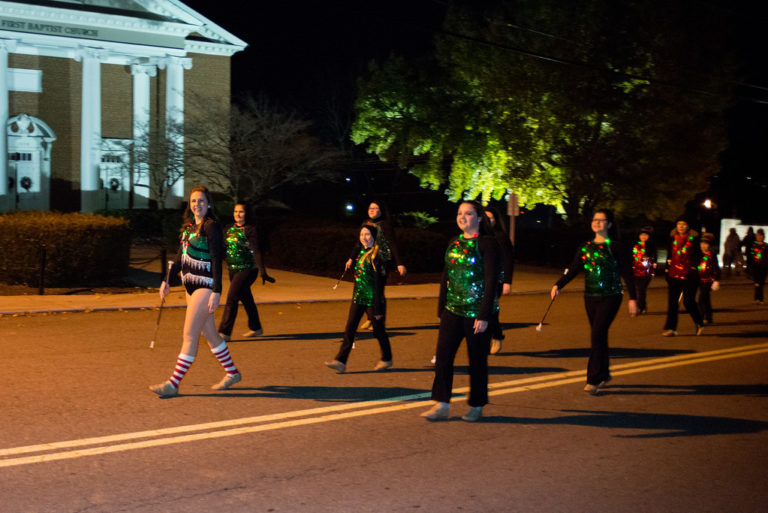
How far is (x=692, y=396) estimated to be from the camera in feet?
26.7

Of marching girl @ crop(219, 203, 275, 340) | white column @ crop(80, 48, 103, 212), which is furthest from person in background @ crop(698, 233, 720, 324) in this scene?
white column @ crop(80, 48, 103, 212)

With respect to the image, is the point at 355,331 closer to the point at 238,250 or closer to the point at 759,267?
the point at 238,250

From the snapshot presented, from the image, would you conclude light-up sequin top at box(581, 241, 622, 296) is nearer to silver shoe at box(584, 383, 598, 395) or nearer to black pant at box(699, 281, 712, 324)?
silver shoe at box(584, 383, 598, 395)

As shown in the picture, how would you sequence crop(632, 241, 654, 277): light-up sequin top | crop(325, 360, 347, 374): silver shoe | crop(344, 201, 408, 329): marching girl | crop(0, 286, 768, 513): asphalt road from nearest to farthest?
crop(0, 286, 768, 513): asphalt road → crop(325, 360, 347, 374): silver shoe → crop(344, 201, 408, 329): marching girl → crop(632, 241, 654, 277): light-up sequin top

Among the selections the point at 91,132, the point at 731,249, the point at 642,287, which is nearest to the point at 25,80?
the point at 91,132

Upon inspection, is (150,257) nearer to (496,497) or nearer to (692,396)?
(692,396)

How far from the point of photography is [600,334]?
8203 millimetres

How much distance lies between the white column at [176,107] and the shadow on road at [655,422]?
29.0m

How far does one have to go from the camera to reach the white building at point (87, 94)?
3659cm

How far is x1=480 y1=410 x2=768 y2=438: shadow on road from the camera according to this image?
6.78 m

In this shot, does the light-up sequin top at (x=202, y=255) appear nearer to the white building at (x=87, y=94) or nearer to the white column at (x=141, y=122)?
the white building at (x=87, y=94)

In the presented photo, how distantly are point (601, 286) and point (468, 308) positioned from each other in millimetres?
2158

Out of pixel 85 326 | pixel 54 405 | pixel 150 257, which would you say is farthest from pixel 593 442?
pixel 150 257

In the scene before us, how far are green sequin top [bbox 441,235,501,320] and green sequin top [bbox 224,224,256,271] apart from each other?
454 centimetres
